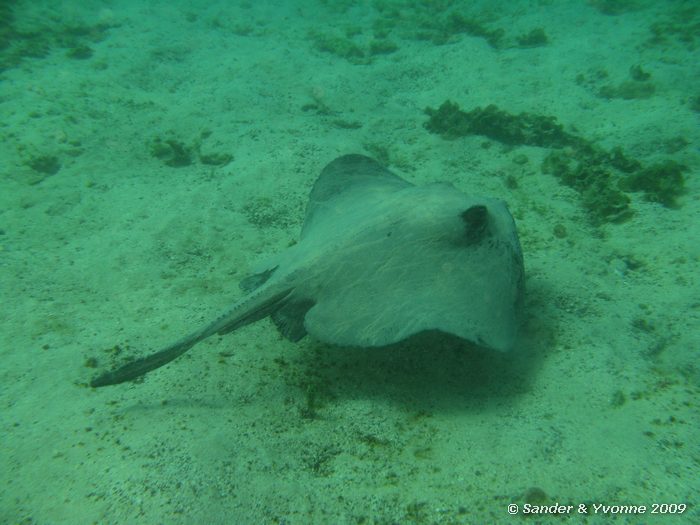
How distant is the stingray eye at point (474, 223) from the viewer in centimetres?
353

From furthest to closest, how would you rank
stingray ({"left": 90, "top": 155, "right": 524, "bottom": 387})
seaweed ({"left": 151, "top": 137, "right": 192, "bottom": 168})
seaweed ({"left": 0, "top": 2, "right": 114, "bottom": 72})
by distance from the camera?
seaweed ({"left": 0, "top": 2, "right": 114, "bottom": 72})
seaweed ({"left": 151, "top": 137, "right": 192, "bottom": 168})
stingray ({"left": 90, "top": 155, "right": 524, "bottom": 387})

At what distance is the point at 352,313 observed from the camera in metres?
3.40

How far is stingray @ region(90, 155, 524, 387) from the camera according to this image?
10.3 feet

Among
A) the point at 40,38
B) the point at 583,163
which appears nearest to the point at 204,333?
the point at 583,163

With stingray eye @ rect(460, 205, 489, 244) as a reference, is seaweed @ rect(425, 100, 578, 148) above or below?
below

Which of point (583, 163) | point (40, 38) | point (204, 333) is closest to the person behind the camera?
point (204, 333)

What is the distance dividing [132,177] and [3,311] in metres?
3.67

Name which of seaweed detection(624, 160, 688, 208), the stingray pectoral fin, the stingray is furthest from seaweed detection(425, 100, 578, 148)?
the stingray pectoral fin

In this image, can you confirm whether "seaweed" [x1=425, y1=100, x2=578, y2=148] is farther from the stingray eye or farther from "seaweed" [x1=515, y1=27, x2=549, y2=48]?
"seaweed" [x1=515, y1=27, x2=549, y2=48]

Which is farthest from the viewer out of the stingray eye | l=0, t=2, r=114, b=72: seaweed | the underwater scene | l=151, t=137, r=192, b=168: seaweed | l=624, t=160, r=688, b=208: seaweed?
l=0, t=2, r=114, b=72: seaweed

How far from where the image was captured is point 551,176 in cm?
676

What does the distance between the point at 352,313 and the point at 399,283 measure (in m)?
0.49

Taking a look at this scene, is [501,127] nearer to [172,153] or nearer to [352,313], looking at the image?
[352,313]

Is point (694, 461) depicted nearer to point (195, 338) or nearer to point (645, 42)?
point (195, 338)
